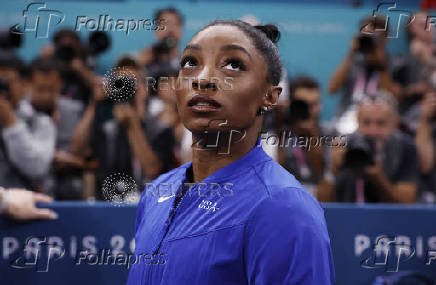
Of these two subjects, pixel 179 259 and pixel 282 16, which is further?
pixel 282 16

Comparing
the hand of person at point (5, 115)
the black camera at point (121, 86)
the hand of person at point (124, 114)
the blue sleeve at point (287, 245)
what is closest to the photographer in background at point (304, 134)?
the hand of person at point (124, 114)

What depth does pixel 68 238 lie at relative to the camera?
2811 millimetres

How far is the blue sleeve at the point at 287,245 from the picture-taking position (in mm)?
1347

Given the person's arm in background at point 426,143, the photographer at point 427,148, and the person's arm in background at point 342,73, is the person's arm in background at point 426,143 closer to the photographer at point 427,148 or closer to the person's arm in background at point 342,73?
the photographer at point 427,148

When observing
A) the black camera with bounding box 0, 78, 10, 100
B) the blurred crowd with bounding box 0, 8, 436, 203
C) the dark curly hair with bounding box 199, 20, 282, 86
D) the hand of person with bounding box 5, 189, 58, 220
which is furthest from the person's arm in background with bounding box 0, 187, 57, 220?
the dark curly hair with bounding box 199, 20, 282, 86

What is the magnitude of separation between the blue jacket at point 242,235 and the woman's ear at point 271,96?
127mm

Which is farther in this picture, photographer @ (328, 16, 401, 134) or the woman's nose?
photographer @ (328, 16, 401, 134)

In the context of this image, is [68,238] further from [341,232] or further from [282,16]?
[282,16]

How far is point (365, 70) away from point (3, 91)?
2.57m

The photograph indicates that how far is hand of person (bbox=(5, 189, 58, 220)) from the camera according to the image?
2746 mm

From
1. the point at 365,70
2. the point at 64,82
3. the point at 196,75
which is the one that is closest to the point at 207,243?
the point at 196,75

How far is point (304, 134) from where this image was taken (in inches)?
142

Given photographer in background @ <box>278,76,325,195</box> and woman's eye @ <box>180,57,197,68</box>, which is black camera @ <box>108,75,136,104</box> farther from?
photographer in background @ <box>278,76,325,195</box>

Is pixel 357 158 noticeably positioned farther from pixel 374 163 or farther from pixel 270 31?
pixel 270 31
